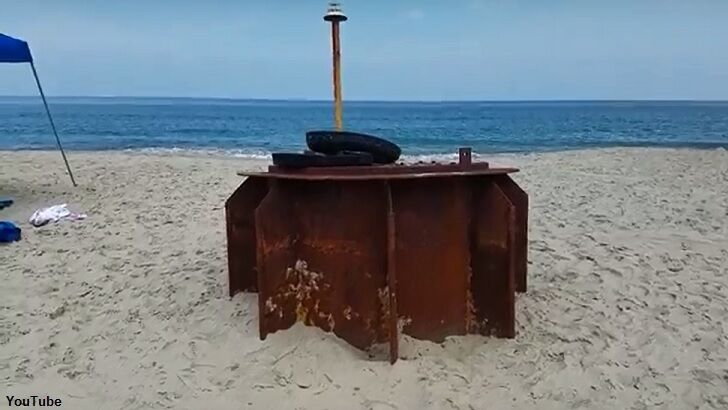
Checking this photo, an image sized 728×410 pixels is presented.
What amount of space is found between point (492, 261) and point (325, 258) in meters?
0.92

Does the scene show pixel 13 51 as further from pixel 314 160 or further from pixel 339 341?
pixel 339 341

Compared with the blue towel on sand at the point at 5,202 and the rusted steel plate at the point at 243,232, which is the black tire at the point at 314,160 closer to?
the rusted steel plate at the point at 243,232

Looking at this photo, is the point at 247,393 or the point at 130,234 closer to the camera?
the point at 247,393

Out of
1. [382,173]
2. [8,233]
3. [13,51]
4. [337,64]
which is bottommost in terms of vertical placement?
[8,233]

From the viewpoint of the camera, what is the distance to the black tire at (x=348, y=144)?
12.4 ft

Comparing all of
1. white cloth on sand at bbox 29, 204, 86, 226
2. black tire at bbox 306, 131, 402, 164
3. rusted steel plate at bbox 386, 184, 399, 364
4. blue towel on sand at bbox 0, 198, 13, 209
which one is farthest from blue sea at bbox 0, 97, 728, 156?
rusted steel plate at bbox 386, 184, 399, 364

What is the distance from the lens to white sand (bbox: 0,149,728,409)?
11.0 ft

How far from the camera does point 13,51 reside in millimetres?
8000

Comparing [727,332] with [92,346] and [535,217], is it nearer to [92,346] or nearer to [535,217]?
[535,217]

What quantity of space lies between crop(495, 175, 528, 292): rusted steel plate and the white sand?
125mm

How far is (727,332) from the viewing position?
12.8 ft

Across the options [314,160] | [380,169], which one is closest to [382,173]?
[380,169]

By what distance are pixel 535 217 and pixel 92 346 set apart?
4371mm

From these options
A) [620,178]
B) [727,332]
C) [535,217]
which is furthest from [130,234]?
[620,178]
